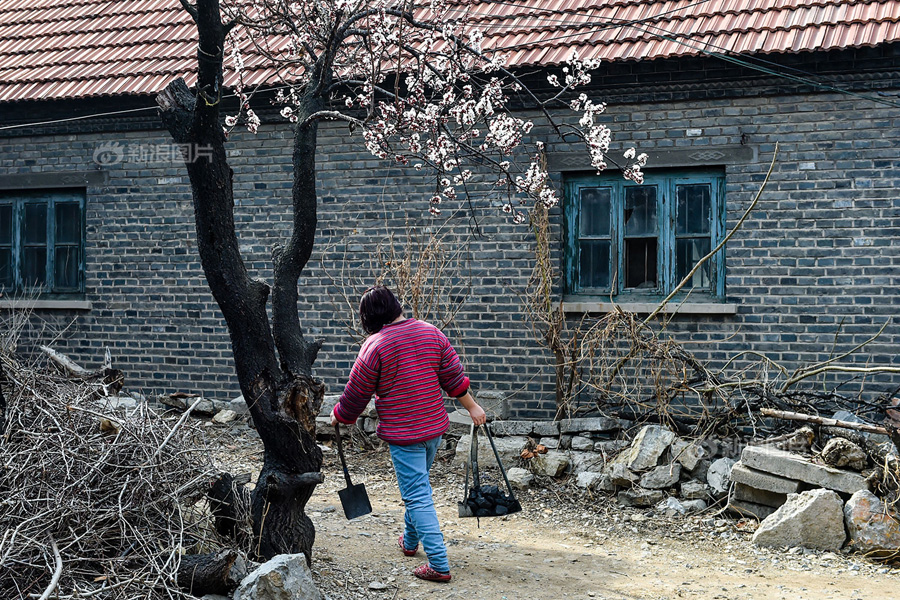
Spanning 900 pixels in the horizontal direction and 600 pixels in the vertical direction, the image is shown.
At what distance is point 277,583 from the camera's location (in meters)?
4.14

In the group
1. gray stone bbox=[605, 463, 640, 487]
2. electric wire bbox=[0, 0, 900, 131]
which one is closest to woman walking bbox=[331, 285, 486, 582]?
gray stone bbox=[605, 463, 640, 487]

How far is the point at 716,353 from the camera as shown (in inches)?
306

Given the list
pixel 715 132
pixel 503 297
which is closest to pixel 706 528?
pixel 503 297

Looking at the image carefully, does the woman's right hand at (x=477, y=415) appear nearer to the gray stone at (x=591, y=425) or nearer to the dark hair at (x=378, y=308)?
the dark hair at (x=378, y=308)

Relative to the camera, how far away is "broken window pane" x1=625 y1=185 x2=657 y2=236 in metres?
8.12

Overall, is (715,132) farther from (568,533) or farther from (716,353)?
(568,533)

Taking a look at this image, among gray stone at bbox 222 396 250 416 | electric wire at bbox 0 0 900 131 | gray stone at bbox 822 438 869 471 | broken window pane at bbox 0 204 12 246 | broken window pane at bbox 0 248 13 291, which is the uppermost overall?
electric wire at bbox 0 0 900 131

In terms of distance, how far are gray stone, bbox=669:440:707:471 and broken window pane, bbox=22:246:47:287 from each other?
7508mm

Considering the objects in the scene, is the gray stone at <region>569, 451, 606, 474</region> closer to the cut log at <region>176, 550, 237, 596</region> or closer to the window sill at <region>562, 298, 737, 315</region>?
the window sill at <region>562, 298, 737, 315</region>

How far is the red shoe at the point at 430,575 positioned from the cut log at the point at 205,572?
1.21 m

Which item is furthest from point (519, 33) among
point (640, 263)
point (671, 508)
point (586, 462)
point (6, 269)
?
point (6, 269)

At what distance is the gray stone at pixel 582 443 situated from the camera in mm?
7641

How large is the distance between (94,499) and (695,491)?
4.57 metres

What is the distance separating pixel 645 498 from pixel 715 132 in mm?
3450
